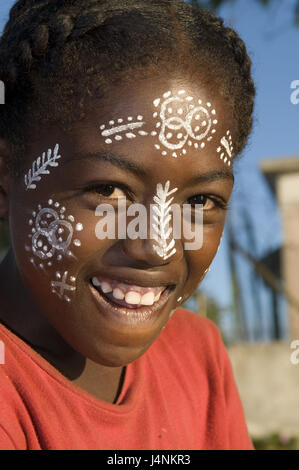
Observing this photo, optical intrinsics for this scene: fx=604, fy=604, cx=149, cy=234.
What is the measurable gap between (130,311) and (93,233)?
9.7 inches

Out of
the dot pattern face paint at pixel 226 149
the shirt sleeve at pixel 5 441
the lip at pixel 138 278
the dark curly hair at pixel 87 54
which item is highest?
the dark curly hair at pixel 87 54

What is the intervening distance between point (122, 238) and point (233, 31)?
0.80m

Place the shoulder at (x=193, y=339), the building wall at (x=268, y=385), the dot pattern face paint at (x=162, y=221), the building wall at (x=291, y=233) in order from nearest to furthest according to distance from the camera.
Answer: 1. the dot pattern face paint at (x=162, y=221)
2. the shoulder at (x=193, y=339)
3. the building wall at (x=268, y=385)
4. the building wall at (x=291, y=233)

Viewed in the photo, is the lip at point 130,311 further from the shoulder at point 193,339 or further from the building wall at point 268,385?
the building wall at point 268,385

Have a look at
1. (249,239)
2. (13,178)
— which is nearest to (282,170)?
(249,239)

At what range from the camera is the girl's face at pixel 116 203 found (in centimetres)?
154

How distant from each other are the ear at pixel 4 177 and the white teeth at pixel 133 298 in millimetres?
434

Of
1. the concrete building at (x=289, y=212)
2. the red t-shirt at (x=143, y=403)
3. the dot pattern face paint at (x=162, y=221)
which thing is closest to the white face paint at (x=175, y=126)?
the dot pattern face paint at (x=162, y=221)

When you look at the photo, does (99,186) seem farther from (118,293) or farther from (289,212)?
(289,212)

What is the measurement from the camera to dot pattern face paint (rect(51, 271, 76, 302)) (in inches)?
62.7

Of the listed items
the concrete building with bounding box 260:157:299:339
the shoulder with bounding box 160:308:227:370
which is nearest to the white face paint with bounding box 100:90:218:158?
the shoulder with bounding box 160:308:227:370

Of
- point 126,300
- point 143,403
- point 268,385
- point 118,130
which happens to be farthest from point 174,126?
point 268,385

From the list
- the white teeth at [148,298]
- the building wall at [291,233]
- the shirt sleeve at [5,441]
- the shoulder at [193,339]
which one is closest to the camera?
the shirt sleeve at [5,441]

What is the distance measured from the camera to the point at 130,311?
1639 mm
